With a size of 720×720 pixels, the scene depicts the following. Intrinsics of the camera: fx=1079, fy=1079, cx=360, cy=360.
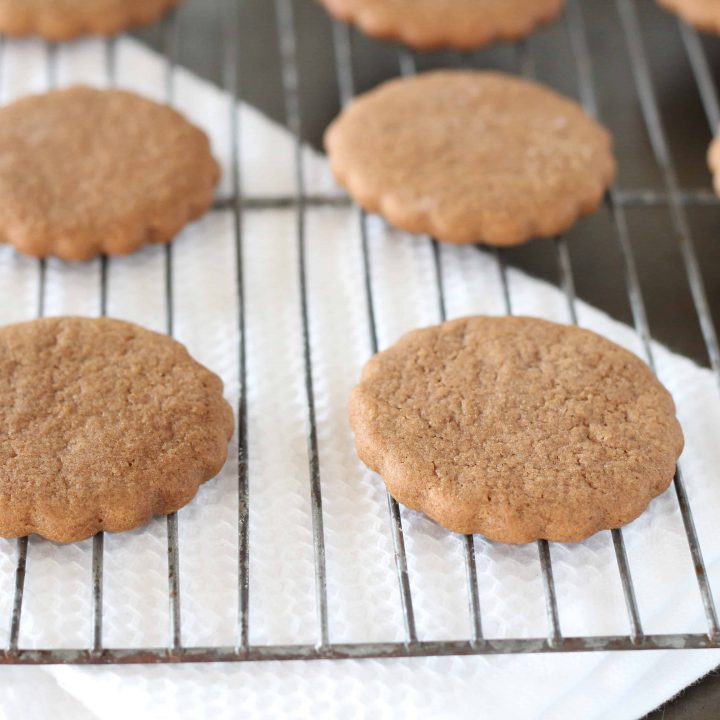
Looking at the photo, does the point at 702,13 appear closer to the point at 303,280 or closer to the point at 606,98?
the point at 606,98

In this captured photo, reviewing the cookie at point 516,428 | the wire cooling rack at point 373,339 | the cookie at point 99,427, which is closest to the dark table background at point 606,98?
the wire cooling rack at point 373,339

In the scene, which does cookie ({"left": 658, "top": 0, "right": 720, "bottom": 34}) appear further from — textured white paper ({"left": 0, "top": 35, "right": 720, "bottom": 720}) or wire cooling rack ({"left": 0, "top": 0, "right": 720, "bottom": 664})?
textured white paper ({"left": 0, "top": 35, "right": 720, "bottom": 720})

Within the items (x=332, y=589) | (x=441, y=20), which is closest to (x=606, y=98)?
(x=441, y=20)

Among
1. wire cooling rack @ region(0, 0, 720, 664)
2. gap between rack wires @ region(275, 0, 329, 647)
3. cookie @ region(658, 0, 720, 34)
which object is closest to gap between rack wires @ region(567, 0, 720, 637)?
wire cooling rack @ region(0, 0, 720, 664)

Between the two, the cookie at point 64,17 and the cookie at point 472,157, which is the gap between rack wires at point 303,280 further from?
the cookie at point 64,17

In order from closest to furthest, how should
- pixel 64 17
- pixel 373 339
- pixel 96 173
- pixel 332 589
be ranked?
1. pixel 332 589
2. pixel 373 339
3. pixel 96 173
4. pixel 64 17

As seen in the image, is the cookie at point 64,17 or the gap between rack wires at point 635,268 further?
the cookie at point 64,17

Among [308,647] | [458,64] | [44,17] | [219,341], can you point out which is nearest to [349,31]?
[458,64]
